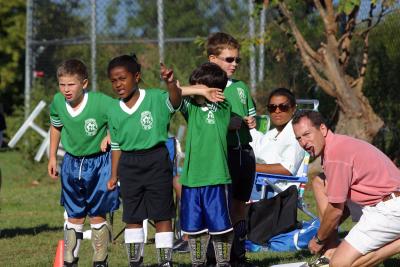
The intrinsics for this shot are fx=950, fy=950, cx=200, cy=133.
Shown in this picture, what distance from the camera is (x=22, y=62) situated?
3027 cm

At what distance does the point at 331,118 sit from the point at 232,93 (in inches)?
256

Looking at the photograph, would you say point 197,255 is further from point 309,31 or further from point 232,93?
point 309,31

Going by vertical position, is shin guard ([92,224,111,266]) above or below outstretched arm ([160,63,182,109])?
below

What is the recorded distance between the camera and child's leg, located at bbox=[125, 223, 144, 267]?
6.97m

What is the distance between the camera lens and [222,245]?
6.92m

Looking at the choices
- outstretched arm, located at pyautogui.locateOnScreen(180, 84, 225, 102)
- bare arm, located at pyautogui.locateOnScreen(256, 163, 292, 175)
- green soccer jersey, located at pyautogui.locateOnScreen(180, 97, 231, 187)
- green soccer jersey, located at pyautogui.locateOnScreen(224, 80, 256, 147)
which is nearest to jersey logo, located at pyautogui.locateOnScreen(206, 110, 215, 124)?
green soccer jersey, located at pyautogui.locateOnScreen(180, 97, 231, 187)

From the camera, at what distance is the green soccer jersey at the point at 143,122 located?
6859 mm

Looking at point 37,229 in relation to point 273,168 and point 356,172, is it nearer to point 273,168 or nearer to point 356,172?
point 273,168

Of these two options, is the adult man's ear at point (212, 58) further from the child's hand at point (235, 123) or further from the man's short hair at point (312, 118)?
the man's short hair at point (312, 118)

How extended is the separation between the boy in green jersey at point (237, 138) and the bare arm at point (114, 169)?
87 centimetres

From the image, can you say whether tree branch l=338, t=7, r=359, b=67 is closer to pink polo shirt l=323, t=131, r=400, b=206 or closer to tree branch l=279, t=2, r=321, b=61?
tree branch l=279, t=2, r=321, b=61

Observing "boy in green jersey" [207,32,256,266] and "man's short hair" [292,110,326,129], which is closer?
"man's short hair" [292,110,326,129]

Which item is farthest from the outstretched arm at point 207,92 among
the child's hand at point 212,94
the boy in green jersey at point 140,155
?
the boy in green jersey at point 140,155

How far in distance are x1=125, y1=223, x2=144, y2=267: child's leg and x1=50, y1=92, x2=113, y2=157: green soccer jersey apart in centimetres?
70
